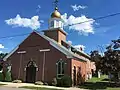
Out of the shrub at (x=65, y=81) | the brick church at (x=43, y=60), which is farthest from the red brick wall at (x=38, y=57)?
the shrub at (x=65, y=81)

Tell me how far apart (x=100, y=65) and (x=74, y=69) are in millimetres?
3966

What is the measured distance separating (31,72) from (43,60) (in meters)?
3.11

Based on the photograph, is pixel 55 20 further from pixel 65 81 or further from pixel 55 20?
pixel 65 81

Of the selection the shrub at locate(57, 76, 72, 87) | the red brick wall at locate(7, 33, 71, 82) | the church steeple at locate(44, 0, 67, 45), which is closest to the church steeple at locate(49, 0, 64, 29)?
the church steeple at locate(44, 0, 67, 45)

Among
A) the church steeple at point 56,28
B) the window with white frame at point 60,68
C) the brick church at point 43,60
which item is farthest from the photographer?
the church steeple at point 56,28

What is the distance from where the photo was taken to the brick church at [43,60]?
34000 mm

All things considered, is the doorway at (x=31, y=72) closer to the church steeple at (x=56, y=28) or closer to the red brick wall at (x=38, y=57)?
the red brick wall at (x=38, y=57)

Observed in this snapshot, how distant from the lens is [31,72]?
1453 inches

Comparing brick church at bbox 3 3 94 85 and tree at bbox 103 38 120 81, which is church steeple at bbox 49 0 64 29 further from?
tree at bbox 103 38 120 81

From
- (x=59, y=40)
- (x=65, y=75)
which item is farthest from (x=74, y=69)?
(x=59, y=40)

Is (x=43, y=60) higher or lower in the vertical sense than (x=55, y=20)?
lower

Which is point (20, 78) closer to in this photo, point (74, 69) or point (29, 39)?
point (29, 39)

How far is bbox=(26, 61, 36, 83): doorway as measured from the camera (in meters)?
36.5

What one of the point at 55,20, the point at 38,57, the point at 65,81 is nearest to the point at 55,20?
the point at 55,20
